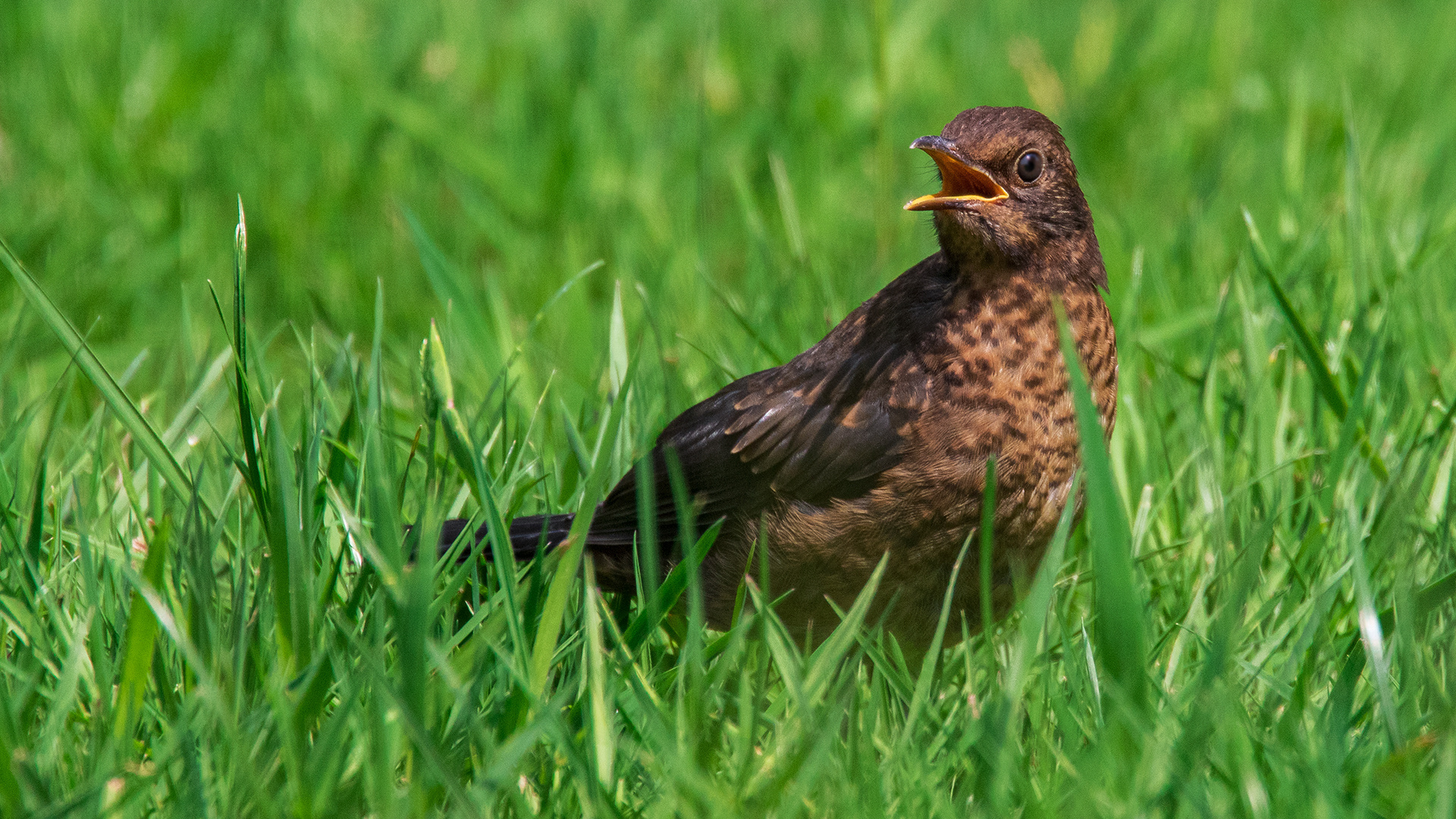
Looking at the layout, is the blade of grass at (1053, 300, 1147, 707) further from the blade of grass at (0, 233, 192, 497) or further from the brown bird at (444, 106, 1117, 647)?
the blade of grass at (0, 233, 192, 497)

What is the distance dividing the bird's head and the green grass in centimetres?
57

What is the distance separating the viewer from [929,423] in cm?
285

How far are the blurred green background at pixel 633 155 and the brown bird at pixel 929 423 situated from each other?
0.88 meters

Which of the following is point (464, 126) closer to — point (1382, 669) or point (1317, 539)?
point (1317, 539)

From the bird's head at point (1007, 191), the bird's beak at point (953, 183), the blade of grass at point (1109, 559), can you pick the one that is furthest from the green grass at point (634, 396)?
the bird's beak at point (953, 183)

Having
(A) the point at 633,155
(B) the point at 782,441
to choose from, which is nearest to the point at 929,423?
(B) the point at 782,441

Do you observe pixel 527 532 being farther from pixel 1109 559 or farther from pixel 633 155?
pixel 633 155

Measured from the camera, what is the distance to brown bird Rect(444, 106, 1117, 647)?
282 centimetres

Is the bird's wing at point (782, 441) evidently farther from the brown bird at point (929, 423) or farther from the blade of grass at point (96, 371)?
the blade of grass at point (96, 371)

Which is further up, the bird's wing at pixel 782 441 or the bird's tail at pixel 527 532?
the bird's tail at pixel 527 532

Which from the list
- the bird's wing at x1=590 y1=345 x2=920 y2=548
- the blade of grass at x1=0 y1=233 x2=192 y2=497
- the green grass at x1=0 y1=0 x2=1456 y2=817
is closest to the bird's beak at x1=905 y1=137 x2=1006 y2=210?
the bird's wing at x1=590 y1=345 x2=920 y2=548

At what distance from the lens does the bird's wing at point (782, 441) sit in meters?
2.90

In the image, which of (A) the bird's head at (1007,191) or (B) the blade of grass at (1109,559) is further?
(A) the bird's head at (1007,191)

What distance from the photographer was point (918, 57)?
644 cm
